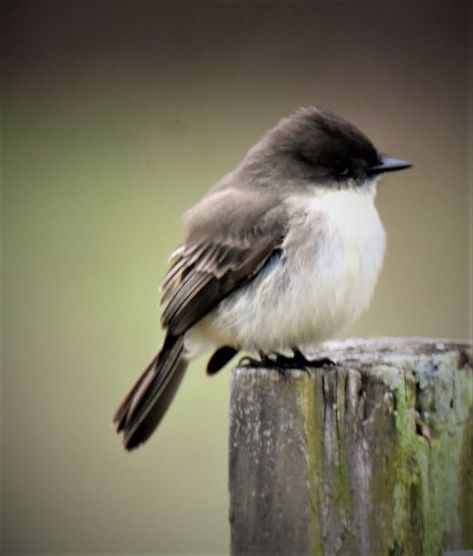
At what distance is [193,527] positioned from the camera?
11.3ft

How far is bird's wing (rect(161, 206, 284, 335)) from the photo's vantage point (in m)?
2.90

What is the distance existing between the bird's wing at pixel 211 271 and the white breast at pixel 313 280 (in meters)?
0.04

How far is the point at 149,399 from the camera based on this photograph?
3035mm

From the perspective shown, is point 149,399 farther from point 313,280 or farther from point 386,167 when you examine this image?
point 386,167

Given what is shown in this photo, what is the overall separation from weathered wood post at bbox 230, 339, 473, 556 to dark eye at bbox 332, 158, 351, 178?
821mm

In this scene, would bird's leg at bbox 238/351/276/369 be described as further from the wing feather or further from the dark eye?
the dark eye

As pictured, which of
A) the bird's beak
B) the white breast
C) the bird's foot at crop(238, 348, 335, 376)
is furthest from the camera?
the bird's beak

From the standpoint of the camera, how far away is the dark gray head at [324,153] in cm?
297

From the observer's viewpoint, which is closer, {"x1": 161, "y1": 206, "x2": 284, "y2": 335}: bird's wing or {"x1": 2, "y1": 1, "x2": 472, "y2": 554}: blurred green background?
{"x1": 161, "y1": 206, "x2": 284, "y2": 335}: bird's wing

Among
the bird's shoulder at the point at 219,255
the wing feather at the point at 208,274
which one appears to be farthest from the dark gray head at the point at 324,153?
the wing feather at the point at 208,274

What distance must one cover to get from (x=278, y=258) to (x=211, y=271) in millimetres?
197

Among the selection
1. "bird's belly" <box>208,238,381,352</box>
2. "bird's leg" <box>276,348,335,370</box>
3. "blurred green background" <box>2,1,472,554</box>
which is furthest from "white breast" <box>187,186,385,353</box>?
"blurred green background" <box>2,1,472,554</box>

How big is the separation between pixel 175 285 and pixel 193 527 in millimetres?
879

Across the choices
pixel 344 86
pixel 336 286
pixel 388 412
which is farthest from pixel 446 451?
pixel 344 86
